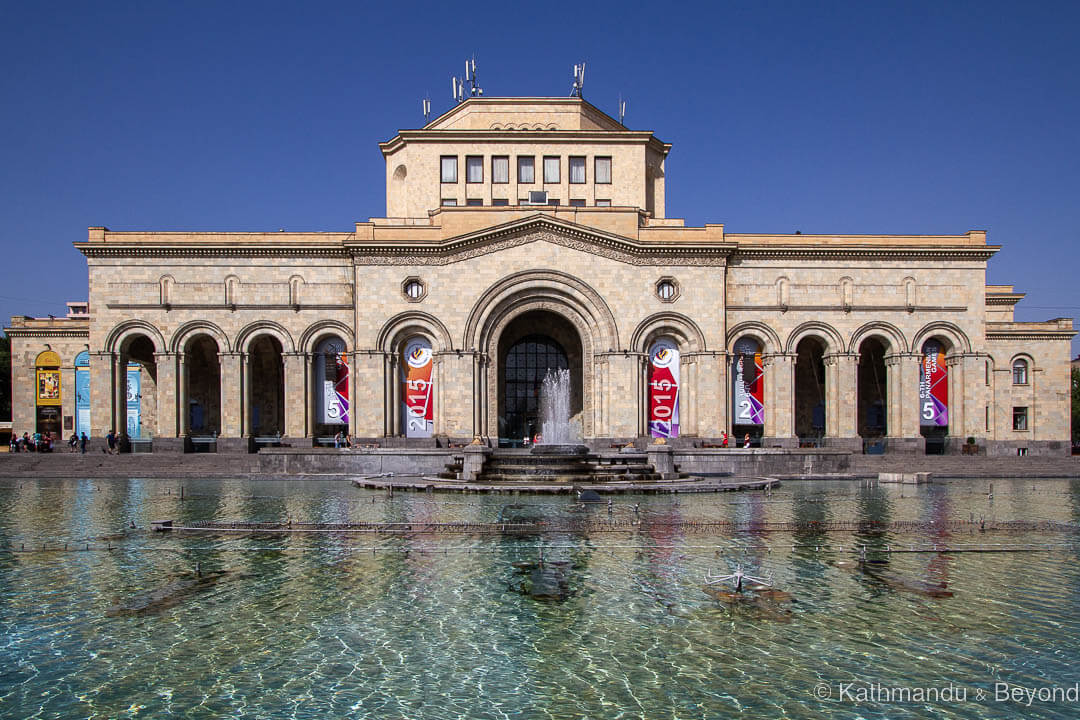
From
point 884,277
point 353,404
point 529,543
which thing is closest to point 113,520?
point 529,543

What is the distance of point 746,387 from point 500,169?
53.0 feet

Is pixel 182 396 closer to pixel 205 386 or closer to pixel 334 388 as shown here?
pixel 205 386

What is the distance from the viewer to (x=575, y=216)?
37.5 metres

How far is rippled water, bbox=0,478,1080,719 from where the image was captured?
749cm

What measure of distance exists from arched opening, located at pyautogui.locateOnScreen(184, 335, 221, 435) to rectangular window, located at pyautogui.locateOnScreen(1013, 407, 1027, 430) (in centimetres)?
4141

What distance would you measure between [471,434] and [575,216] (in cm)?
1104

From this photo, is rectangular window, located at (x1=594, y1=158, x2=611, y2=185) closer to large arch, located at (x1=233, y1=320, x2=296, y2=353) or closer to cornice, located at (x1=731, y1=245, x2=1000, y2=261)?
cornice, located at (x1=731, y1=245, x2=1000, y2=261)

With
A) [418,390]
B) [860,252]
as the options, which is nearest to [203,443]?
[418,390]

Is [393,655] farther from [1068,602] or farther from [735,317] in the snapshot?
[735,317]

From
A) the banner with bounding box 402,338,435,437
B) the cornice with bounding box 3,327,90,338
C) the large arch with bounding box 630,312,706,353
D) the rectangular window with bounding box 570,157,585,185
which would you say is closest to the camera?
the large arch with bounding box 630,312,706,353

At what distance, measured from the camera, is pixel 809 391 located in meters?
41.8

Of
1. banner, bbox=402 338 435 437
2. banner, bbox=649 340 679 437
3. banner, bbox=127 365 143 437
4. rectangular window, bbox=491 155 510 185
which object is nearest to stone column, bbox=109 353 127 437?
banner, bbox=127 365 143 437

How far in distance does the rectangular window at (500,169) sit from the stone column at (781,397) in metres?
15.7

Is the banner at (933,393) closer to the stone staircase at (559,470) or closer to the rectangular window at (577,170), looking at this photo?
the stone staircase at (559,470)
